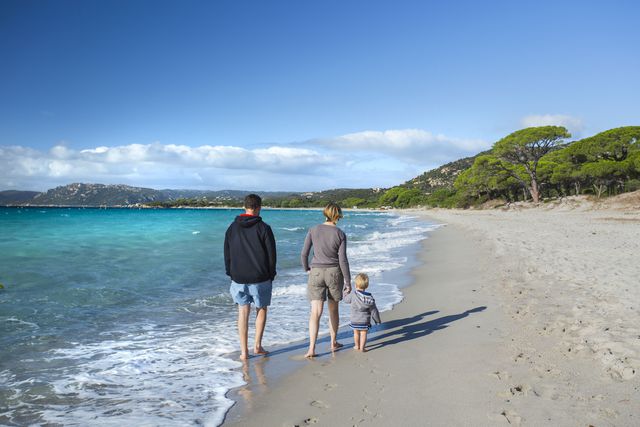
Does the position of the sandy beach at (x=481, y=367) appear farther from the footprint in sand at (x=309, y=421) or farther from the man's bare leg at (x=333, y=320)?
the man's bare leg at (x=333, y=320)

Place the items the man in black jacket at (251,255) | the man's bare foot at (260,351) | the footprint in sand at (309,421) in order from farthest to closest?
the man's bare foot at (260,351), the man in black jacket at (251,255), the footprint in sand at (309,421)

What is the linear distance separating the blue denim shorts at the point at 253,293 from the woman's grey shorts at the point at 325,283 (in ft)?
1.89

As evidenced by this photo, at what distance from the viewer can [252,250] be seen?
4867mm

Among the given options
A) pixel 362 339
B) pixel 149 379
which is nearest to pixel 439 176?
pixel 362 339

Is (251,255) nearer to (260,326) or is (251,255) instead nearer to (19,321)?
(260,326)

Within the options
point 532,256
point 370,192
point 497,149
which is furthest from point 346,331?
point 370,192

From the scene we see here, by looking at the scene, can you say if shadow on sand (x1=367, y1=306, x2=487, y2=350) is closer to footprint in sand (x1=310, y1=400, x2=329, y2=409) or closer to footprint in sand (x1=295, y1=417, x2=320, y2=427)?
footprint in sand (x1=310, y1=400, x2=329, y2=409)

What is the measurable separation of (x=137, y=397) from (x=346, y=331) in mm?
3296

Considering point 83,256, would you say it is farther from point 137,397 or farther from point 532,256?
point 532,256

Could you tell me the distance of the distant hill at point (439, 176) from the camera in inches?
5773

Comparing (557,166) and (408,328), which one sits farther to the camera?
(557,166)

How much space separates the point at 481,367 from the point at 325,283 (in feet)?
6.65

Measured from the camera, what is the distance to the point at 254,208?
16.2 ft

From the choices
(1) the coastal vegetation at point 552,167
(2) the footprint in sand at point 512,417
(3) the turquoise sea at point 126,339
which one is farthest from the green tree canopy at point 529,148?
(2) the footprint in sand at point 512,417
